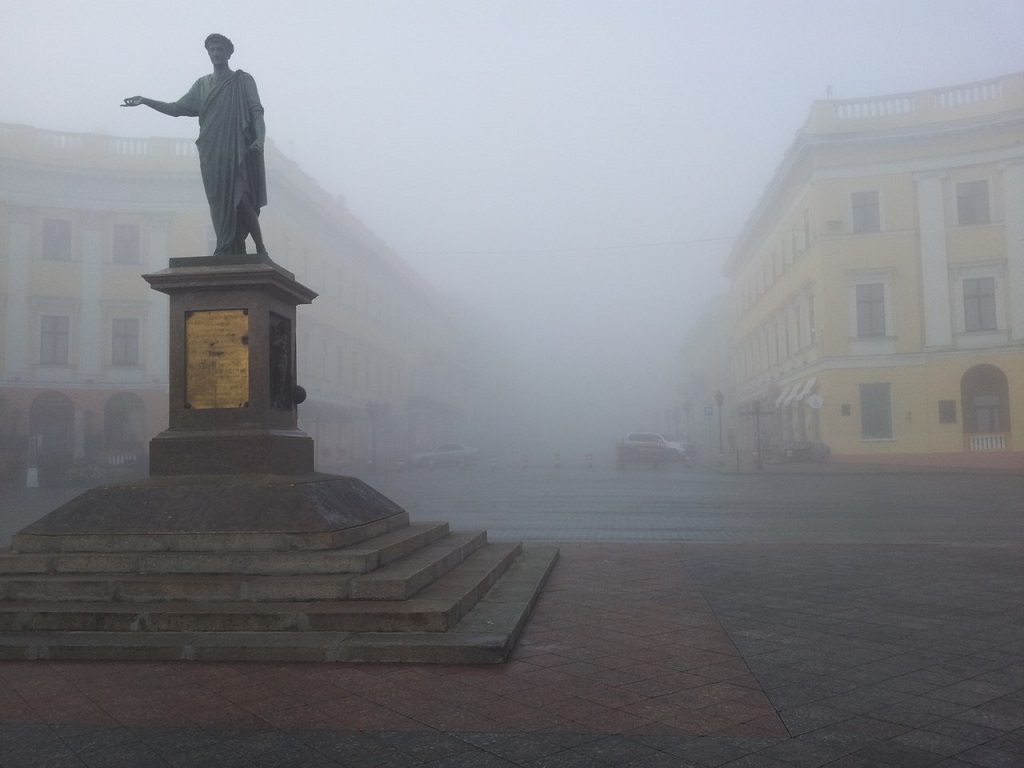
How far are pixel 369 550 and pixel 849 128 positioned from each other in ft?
111

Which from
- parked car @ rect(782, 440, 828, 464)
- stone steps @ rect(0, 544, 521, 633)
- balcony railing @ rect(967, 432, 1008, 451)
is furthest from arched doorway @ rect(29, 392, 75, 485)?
balcony railing @ rect(967, 432, 1008, 451)

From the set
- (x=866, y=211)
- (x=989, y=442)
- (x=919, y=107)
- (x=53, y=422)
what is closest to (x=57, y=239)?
(x=53, y=422)

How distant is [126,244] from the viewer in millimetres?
37312

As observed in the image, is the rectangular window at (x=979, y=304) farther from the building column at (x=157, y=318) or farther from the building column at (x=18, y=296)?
the building column at (x=18, y=296)

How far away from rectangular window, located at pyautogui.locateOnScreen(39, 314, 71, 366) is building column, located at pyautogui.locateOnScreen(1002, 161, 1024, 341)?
37.0 m

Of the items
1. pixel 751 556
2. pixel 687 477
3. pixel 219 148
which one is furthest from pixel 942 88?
pixel 219 148

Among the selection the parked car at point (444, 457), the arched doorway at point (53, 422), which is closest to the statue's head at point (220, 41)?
the arched doorway at point (53, 422)

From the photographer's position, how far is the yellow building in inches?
1273

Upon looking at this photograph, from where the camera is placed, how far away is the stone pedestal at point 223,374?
728cm

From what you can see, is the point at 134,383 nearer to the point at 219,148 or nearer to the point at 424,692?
the point at 219,148

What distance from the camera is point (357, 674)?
16.2 ft

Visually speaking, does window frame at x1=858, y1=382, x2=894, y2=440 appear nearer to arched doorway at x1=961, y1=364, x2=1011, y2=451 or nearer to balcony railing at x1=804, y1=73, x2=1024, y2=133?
arched doorway at x1=961, y1=364, x2=1011, y2=451

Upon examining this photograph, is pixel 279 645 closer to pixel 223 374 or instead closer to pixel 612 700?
pixel 612 700

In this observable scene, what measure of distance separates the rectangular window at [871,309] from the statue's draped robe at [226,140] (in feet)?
101
